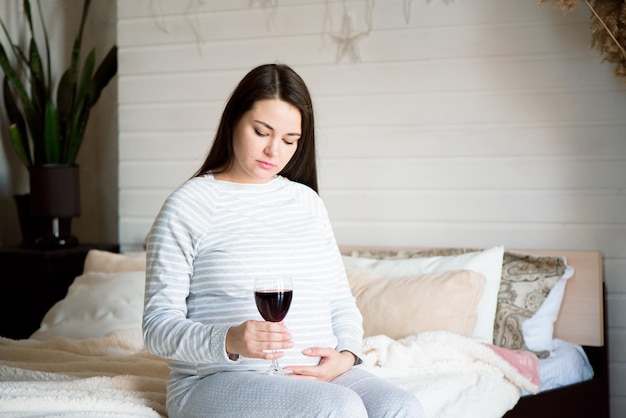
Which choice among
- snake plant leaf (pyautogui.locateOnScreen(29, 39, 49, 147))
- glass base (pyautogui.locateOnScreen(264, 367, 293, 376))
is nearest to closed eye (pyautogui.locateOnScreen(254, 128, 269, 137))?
glass base (pyautogui.locateOnScreen(264, 367, 293, 376))

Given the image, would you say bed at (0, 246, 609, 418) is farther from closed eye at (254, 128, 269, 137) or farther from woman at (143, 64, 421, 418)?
closed eye at (254, 128, 269, 137)

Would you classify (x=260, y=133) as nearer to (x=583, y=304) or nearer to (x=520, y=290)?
(x=520, y=290)

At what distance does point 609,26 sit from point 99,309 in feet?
6.94

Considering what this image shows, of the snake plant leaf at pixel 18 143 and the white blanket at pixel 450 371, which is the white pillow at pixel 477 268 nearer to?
the white blanket at pixel 450 371

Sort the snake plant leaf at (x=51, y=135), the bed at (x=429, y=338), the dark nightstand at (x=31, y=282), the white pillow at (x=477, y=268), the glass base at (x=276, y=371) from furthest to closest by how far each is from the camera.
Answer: the snake plant leaf at (x=51, y=135), the dark nightstand at (x=31, y=282), the white pillow at (x=477, y=268), the bed at (x=429, y=338), the glass base at (x=276, y=371)

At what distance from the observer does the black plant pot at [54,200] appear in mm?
4203

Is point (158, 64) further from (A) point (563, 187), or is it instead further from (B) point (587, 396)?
(B) point (587, 396)

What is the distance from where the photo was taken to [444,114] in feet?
12.1

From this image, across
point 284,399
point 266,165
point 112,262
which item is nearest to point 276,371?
point 284,399

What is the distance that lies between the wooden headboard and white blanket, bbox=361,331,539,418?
57 cm

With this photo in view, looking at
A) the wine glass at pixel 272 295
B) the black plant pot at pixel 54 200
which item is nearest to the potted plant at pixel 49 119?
the black plant pot at pixel 54 200

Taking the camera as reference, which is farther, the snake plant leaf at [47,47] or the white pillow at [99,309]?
the snake plant leaf at [47,47]

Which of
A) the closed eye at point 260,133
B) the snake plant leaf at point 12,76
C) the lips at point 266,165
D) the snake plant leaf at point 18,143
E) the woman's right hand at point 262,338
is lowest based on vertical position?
the woman's right hand at point 262,338

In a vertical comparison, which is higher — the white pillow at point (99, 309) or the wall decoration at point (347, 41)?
the wall decoration at point (347, 41)
